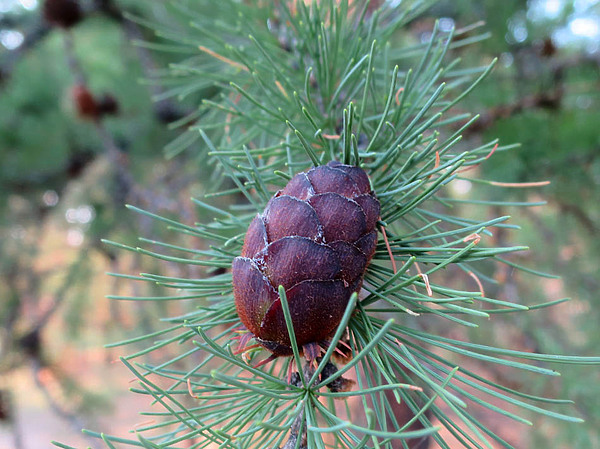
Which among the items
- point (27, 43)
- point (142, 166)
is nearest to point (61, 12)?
point (27, 43)

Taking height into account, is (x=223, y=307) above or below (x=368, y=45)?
below

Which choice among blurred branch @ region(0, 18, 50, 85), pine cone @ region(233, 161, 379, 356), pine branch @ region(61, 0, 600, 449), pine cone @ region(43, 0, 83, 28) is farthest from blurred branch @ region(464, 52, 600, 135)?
blurred branch @ region(0, 18, 50, 85)

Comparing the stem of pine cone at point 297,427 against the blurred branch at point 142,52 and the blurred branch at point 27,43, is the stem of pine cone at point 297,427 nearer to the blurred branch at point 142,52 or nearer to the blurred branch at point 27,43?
the blurred branch at point 142,52

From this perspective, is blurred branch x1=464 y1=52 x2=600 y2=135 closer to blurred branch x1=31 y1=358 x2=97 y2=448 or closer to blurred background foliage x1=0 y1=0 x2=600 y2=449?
blurred background foliage x1=0 y1=0 x2=600 y2=449

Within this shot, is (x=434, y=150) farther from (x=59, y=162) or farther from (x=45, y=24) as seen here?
(x=59, y=162)

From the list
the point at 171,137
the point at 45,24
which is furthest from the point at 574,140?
the point at 45,24

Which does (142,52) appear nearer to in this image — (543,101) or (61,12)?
(61,12)

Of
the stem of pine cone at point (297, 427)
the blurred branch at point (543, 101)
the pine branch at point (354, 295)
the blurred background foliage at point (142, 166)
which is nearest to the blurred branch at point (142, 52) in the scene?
the blurred background foliage at point (142, 166)
